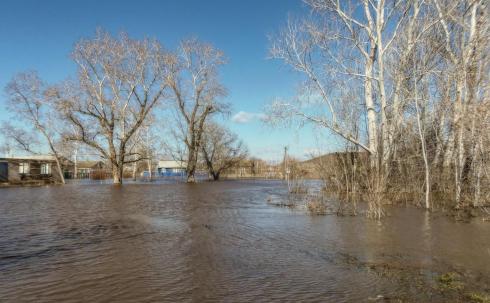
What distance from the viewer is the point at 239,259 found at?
6488 mm

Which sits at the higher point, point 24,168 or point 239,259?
point 24,168

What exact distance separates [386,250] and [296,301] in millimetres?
3275

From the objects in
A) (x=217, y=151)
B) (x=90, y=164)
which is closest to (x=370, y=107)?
(x=217, y=151)

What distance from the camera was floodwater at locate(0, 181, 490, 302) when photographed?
4766 mm

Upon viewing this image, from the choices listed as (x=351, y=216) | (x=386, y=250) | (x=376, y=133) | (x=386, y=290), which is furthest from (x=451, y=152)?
(x=386, y=290)

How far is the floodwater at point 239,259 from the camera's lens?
4766 mm

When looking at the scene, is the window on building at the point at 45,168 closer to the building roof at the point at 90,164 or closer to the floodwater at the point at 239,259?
the building roof at the point at 90,164

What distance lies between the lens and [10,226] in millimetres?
10070

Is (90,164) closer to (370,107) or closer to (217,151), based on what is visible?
(217,151)

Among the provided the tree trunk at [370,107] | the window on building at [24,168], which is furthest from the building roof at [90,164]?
the tree trunk at [370,107]

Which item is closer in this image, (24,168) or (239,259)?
(239,259)

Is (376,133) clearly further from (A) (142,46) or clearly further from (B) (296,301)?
(A) (142,46)

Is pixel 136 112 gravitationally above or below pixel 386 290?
above

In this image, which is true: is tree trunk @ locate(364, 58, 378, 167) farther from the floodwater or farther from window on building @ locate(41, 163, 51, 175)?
window on building @ locate(41, 163, 51, 175)
